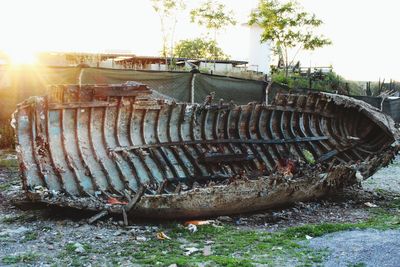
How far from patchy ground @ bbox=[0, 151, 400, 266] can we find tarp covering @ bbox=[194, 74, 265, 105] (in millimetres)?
6167

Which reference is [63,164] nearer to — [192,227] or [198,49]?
[192,227]

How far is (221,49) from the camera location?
137 ft

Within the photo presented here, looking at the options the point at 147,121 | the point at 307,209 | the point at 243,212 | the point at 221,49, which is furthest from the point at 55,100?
the point at 221,49

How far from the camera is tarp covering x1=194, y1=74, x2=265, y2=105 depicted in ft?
45.0

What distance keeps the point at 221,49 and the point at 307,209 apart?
1355 inches

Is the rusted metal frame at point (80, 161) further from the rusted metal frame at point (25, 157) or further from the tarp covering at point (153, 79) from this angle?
the tarp covering at point (153, 79)

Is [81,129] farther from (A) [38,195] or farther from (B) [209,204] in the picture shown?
(B) [209,204]

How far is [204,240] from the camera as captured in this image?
648 cm

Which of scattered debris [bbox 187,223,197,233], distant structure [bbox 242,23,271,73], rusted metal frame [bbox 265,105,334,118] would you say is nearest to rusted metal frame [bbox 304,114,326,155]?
rusted metal frame [bbox 265,105,334,118]

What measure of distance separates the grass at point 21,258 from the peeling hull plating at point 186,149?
1.03 metres

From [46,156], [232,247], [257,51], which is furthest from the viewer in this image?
[257,51]

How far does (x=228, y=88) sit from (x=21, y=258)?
9.83 metres

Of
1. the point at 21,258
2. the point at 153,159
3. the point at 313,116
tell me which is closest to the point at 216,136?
the point at 153,159

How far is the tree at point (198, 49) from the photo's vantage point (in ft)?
130
